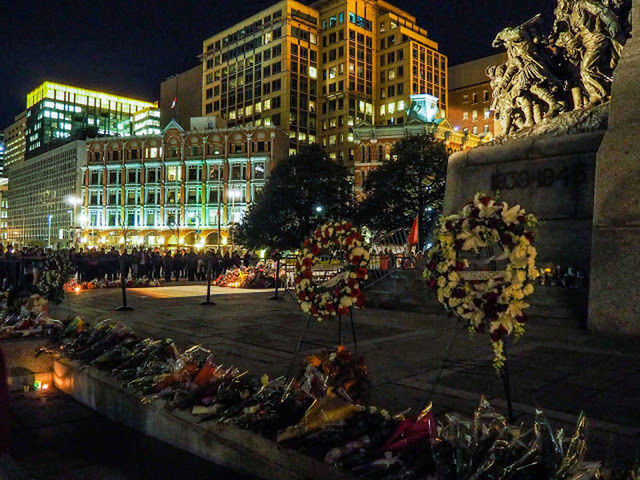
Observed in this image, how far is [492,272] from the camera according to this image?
4.59 metres

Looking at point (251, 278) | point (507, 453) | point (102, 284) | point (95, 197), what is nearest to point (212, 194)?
point (95, 197)

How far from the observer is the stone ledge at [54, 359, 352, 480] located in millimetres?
3928

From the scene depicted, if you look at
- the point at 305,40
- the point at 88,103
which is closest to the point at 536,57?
the point at 305,40

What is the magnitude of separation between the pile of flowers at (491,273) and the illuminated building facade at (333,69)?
9220 centimetres

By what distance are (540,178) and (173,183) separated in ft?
260

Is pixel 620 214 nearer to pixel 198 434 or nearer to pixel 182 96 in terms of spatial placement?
pixel 198 434

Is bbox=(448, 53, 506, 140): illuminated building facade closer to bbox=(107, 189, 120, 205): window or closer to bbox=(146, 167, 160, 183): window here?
bbox=(146, 167, 160, 183): window

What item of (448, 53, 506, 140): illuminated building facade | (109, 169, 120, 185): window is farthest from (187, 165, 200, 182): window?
(448, 53, 506, 140): illuminated building facade

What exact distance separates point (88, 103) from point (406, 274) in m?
178

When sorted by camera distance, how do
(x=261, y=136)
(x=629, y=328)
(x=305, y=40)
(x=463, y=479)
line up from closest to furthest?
(x=463, y=479) → (x=629, y=328) → (x=261, y=136) → (x=305, y=40)

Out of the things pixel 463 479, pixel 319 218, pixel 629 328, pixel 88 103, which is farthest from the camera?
pixel 88 103

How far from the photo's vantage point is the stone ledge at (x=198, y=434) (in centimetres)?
393

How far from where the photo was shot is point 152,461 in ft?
16.5

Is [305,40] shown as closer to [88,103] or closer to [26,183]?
[26,183]
